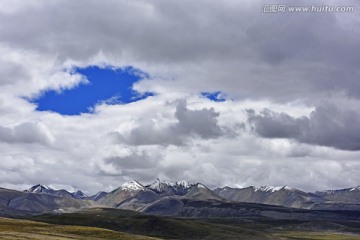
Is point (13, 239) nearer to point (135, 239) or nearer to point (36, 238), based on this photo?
point (36, 238)

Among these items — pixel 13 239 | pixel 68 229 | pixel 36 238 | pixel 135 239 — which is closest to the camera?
pixel 13 239

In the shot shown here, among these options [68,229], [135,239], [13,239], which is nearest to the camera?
[13,239]

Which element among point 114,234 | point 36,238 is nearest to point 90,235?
point 114,234

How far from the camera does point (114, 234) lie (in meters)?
158

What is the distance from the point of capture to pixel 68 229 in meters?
163

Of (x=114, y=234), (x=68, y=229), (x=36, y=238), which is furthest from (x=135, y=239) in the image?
(x=36, y=238)

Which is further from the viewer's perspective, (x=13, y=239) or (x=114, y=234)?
(x=114, y=234)

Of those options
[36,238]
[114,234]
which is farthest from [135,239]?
[36,238]

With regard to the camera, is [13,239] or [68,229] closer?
[13,239]

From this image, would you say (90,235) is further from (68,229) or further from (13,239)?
(13,239)

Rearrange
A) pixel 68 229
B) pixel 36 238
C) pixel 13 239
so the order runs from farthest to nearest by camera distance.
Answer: pixel 68 229 < pixel 36 238 < pixel 13 239

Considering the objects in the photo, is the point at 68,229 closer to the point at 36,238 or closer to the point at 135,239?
the point at 135,239

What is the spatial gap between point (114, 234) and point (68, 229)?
1685 centimetres

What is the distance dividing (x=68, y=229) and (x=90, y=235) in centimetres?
1371
